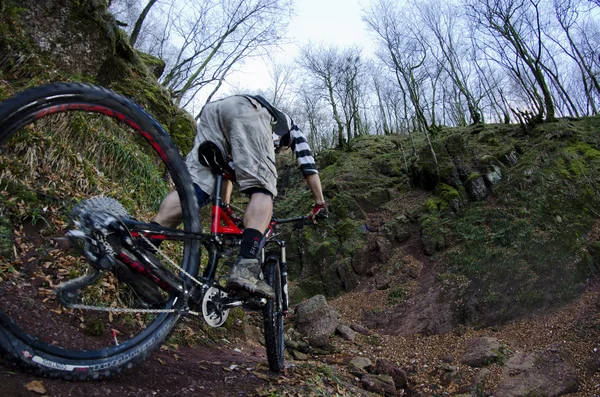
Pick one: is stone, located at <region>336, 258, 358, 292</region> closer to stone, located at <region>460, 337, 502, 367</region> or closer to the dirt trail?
stone, located at <region>460, 337, 502, 367</region>

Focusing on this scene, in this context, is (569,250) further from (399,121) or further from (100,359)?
(399,121)

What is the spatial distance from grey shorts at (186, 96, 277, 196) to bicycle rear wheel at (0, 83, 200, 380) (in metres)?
0.30

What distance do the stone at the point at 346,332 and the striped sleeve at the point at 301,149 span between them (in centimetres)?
512

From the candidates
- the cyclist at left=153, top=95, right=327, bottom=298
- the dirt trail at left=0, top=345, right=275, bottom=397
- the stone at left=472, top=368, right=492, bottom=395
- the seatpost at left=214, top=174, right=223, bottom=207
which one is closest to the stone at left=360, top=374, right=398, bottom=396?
the stone at left=472, top=368, right=492, bottom=395

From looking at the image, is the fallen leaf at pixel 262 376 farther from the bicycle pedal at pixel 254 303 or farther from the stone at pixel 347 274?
the stone at pixel 347 274

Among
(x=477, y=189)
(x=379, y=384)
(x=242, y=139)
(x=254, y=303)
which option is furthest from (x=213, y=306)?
(x=477, y=189)

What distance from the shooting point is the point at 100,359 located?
160 cm

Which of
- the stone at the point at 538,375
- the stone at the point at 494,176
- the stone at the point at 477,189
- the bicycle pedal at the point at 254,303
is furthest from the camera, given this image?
the stone at the point at 494,176

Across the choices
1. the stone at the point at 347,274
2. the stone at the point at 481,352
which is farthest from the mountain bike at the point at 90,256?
the stone at the point at 347,274

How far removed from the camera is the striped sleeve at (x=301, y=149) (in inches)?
107

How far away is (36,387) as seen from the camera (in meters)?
1.46

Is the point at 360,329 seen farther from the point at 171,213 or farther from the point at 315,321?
the point at 171,213

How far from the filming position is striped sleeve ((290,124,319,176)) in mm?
2715

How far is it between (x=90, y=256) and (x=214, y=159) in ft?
3.05
